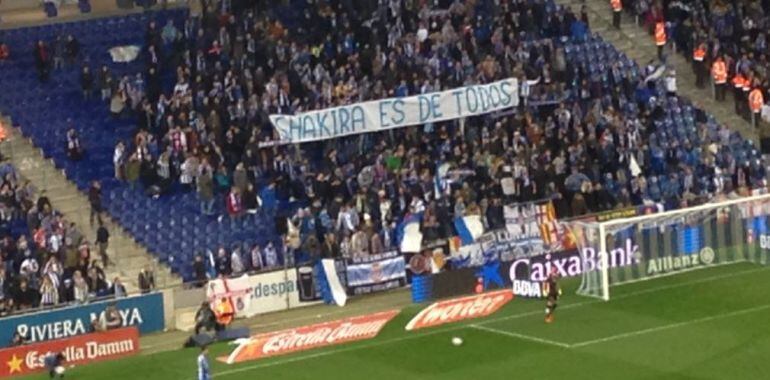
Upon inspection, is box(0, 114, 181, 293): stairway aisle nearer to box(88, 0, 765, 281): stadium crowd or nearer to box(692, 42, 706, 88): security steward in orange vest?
box(88, 0, 765, 281): stadium crowd

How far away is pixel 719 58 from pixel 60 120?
20.6 m

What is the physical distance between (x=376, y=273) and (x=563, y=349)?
8.51m

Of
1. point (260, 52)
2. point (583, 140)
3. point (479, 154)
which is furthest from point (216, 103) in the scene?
point (583, 140)

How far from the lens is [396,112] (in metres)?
48.0

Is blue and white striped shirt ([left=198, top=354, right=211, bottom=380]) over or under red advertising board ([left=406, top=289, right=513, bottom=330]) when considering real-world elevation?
under

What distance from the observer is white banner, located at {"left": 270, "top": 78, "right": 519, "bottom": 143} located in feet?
153

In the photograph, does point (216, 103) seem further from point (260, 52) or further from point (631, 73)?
point (631, 73)

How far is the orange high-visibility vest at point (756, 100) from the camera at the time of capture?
2076 inches

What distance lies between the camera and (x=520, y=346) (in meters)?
38.1

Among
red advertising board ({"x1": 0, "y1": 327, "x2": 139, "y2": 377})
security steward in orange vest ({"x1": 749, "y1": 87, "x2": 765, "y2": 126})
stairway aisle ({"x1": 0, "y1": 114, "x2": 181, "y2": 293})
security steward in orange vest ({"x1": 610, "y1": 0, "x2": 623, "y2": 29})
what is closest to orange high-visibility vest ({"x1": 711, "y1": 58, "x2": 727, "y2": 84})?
security steward in orange vest ({"x1": 749, "y1": 87, "x2": 765, "y2": 126})

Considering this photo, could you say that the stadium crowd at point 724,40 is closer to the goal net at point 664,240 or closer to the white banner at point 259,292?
the goal net at point 664,240

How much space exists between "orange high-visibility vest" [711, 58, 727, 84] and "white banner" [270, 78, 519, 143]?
751 cm

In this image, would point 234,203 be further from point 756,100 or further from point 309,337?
point 756,100

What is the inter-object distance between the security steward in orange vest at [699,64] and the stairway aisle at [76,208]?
1935 centimetres
